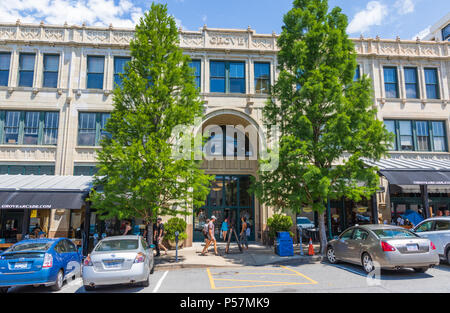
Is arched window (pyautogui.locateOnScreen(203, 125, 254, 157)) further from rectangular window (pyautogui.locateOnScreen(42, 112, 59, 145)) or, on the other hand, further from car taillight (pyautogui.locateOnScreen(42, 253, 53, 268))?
car taillight (pyautogui.locateOnScreen(42, 253, 53, 268))

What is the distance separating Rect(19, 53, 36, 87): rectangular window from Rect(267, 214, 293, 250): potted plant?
53.8 ft

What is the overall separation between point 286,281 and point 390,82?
17238 mm

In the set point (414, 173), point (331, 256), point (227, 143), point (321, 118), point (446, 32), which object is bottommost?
point (331, 256)

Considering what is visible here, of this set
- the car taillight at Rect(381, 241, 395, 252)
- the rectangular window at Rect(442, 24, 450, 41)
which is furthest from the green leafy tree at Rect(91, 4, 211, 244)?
the rectangular window at Rect(442, 24, 450, 41)

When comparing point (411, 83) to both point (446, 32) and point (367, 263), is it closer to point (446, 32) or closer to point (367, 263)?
point (367, 263)

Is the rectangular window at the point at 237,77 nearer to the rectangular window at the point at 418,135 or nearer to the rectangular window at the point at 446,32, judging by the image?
the rectangular window at the point at 418,135

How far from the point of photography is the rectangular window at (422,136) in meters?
20.0

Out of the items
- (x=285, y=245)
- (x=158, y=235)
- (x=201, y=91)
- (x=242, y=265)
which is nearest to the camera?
(x=242, y=265)

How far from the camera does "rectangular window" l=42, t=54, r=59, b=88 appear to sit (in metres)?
18.7

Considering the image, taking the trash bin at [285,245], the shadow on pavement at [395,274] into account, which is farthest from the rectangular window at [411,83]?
the shadow on pavement at [395,274]

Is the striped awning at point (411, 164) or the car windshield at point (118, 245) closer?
the car windshield at point (118, 245)

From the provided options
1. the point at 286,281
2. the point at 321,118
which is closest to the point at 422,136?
the point at 321,118

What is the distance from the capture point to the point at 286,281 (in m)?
8.80

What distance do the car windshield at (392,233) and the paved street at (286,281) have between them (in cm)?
111
